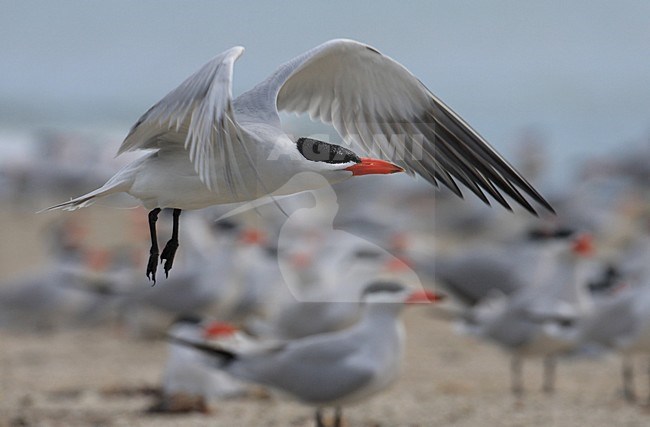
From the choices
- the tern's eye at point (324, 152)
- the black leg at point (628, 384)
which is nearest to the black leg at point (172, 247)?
the tern's eye at point (324, 152)

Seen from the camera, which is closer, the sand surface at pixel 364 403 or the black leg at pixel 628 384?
the sand surface at pixel 364 403

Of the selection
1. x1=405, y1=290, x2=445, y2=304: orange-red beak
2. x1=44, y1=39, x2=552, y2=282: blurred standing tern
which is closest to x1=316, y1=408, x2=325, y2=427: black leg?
x1=405, y1=290, x2=445, y2=304: orange-red beak

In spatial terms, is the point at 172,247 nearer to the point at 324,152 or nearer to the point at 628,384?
the point at 324,152

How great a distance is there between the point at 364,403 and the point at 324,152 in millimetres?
3151

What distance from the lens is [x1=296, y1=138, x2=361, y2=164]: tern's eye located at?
332 centimetres

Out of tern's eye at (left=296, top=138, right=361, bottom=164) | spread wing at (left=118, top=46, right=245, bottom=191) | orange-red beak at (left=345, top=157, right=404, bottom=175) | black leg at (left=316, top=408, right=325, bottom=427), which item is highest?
spread wing at (left=118, top=46, right=245, bottom=191)

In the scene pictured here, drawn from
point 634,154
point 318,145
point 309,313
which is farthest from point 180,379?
point 634,154

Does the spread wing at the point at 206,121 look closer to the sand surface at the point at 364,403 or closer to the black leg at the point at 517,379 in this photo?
the sand surface at the point at 364,403

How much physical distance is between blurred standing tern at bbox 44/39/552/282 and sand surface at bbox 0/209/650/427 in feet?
6.26

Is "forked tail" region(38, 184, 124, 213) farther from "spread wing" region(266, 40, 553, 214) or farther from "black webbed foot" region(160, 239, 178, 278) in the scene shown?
"spread wing" region(266, 40, 553, 214)

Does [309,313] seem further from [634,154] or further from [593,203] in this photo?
[634,154]

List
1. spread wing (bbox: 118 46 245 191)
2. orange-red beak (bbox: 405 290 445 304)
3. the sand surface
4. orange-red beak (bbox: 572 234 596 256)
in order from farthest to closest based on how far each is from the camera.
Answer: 1. orange-red beak (bbox: 572 234 596 256)
2. orange-red beak (bbox: 405 290 445 304)
3. the sand surface
4. spread wing (bbox: 118 46 245 191)

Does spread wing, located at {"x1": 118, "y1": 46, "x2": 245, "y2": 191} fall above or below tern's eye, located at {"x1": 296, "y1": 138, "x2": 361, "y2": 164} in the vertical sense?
above

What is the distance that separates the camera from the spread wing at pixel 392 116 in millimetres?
3857
